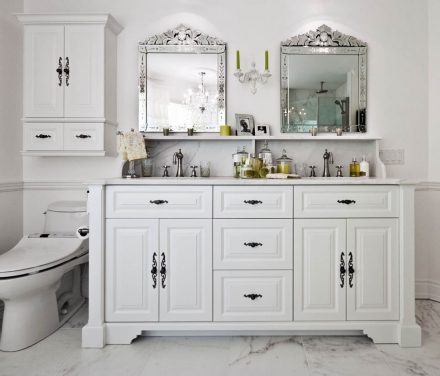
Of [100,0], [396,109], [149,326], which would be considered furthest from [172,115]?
[396,109]

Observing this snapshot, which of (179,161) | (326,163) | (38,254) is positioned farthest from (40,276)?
(326,163)

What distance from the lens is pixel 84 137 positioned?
262 cm

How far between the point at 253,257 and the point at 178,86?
141 centimetres

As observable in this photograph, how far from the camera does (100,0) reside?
2.82m

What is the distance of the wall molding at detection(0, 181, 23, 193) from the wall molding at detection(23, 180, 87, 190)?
0.04m

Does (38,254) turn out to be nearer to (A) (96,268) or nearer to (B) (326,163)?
(A) (96,268)

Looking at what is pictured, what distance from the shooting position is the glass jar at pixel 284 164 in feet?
8.73

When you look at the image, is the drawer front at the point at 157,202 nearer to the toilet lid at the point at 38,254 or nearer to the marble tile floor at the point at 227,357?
the toilet lid at the point at 38,254

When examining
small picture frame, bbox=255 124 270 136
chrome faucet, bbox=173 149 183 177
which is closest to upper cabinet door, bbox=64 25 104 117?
chrome faucet, bbox=173 149 183 177

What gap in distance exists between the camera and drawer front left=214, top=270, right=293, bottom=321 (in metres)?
2.16

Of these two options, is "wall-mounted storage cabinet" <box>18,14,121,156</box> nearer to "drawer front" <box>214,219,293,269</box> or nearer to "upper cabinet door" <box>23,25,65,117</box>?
"upper cabinet door" <box>23,25,65,117</box>

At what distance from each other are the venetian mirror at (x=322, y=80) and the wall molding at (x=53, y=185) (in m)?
1.64

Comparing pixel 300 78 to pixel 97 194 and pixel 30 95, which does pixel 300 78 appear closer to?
pixel 97 194

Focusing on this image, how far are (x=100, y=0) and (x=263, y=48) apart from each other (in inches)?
50.2
